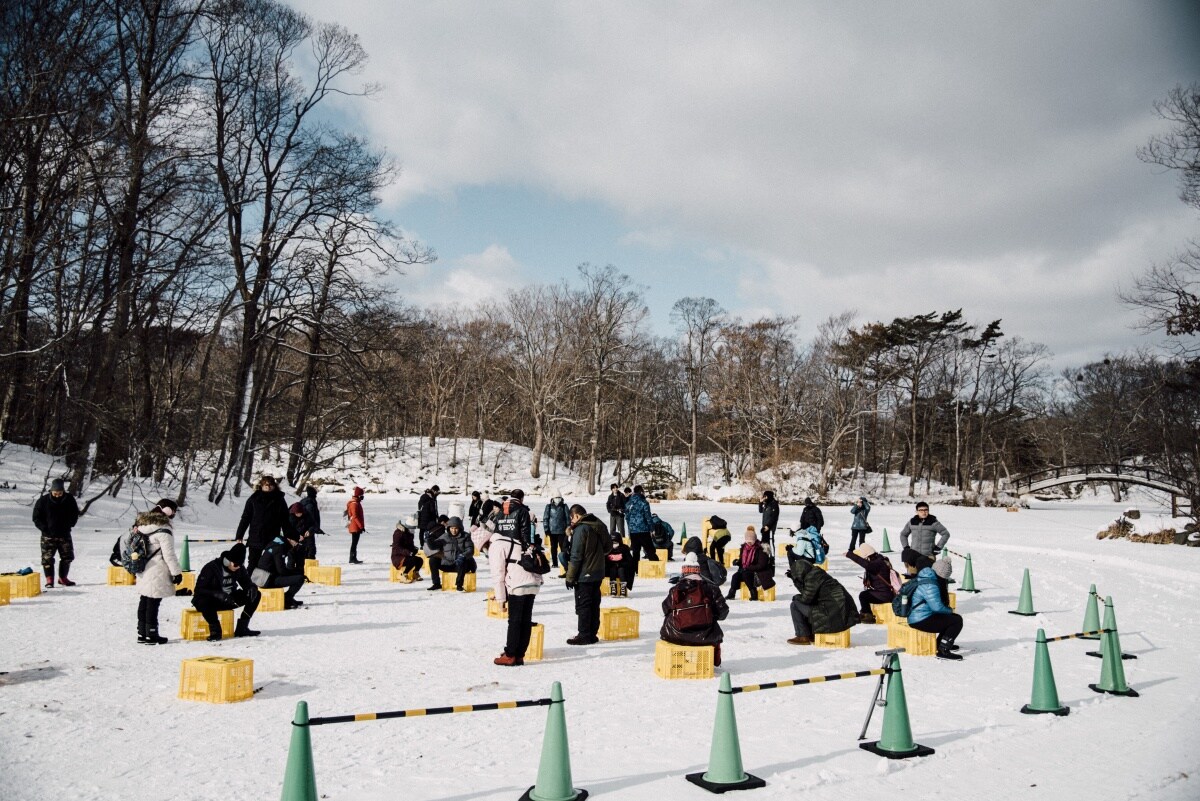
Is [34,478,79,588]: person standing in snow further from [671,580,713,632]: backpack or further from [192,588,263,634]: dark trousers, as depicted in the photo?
[671,580,713,632]: backpack

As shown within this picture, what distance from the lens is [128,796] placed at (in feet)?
18.3

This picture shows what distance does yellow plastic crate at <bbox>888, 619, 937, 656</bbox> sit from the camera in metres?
11.2

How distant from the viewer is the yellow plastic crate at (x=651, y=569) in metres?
18.8

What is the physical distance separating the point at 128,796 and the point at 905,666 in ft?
27.8

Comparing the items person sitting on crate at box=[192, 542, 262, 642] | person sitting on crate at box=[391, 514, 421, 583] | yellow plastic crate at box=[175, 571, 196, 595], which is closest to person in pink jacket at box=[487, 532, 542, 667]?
person sitting on crate at box=[192, 542, 262, 642]

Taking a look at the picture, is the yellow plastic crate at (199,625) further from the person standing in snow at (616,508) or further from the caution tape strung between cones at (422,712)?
the person standing in snow at (616,508)

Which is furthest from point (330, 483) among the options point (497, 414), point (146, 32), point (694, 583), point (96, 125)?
point (694, 583)

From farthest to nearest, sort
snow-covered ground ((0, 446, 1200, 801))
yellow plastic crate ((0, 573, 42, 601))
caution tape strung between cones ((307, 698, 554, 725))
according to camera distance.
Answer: yellow plastic crate ((0, 573, 42, 601)), snow-covered ground ((0, 446, 1200, 801)), caution tape strung between cones ((307, 698, 554, 725))

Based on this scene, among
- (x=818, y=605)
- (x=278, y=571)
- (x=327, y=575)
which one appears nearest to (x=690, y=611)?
(x=818, y=605)

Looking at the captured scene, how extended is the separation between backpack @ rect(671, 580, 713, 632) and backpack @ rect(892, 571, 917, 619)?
3391 mm

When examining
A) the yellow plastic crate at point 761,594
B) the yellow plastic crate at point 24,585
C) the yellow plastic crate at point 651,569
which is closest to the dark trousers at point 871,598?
the yellow plastic crate at point 761,594

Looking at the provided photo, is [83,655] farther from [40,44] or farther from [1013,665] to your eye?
[40,44]

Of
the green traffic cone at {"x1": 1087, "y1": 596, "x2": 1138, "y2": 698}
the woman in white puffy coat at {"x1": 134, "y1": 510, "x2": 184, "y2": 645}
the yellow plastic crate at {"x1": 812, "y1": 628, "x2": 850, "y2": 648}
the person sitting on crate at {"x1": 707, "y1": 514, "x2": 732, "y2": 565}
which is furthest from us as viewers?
the person sitting on crate at {"x1": 707, "y1": 514, "x2": 732, "y2": 565}

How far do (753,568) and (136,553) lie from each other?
1009 cm
